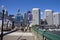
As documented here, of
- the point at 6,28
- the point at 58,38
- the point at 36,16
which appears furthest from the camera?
the point at 36,16

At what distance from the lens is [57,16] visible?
117250mm

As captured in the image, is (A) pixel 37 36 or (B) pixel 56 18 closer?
(A) pixel 37 36

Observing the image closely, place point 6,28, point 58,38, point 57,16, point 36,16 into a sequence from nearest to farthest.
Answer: point 58,38
point 6,28
point 36,16
point 57,16

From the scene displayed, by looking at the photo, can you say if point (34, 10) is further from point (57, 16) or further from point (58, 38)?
point (58, 38)

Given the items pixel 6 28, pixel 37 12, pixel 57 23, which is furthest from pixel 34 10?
pixel 6 28

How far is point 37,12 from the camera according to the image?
4412 inches

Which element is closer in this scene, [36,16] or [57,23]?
[36,16]

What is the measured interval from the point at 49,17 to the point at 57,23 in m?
9.32

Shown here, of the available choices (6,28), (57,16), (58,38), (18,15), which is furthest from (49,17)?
(58,38)

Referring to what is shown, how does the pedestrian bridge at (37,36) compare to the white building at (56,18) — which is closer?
the pedestrian bridge at (37,36)

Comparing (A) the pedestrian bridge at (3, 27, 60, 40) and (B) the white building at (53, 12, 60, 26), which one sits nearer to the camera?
(A) the pedestrian bridge at (3, 27, 60, 40)

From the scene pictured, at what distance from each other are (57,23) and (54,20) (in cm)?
320

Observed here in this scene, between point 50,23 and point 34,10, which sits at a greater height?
point 34,10

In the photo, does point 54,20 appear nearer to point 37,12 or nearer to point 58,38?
point 37,12
